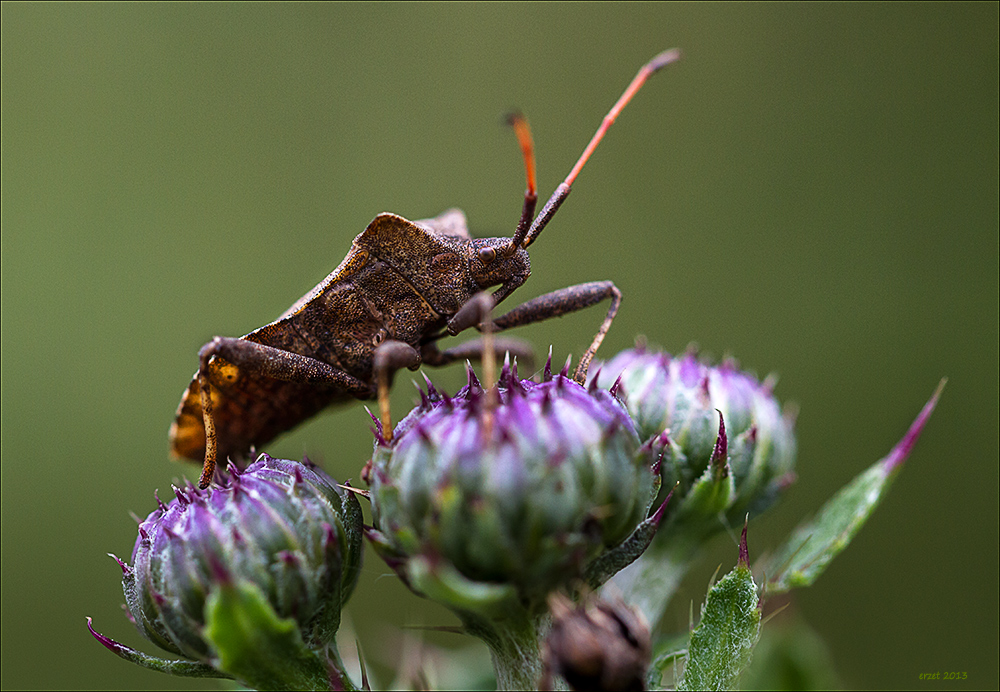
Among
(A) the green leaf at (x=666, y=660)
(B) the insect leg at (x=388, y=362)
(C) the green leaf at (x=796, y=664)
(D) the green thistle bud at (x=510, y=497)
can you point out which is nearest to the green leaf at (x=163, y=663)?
(D) the green thistle bud at (x=510, y=497)

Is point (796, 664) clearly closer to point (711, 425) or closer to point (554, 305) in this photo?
point (711, 425)

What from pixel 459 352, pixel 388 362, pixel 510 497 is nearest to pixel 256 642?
pixel 510 497

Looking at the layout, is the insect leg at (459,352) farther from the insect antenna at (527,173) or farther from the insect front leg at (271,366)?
the insect antenna at (527,173)

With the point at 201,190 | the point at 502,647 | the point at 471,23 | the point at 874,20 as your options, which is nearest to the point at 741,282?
the point at 874,20

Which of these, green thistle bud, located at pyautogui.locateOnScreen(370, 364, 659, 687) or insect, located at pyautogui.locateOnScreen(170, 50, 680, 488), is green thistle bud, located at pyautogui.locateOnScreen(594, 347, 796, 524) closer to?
insect, located at pyautogui.locateOnScreen(170, 50, 680, 488)

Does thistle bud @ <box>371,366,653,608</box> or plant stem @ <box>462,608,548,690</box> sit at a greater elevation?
thistle bud @ <box>371,366,653,608</box>

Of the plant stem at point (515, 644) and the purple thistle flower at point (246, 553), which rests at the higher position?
the purple thistle flower at point (246, 553)

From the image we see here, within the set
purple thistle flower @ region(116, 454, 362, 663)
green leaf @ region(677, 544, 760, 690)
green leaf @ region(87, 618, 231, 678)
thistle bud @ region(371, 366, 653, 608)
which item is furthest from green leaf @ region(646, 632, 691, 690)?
green leaf @ region(87, 618, 231, 678)
